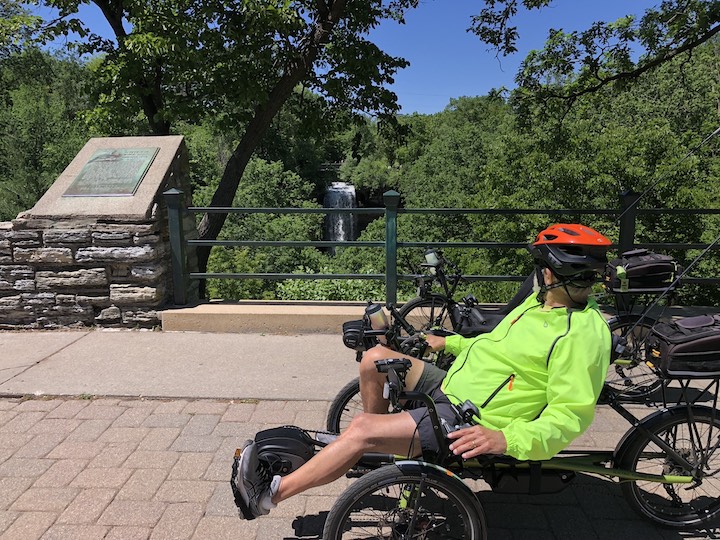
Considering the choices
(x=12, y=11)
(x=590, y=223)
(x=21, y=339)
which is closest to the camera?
(x=21, y=339)

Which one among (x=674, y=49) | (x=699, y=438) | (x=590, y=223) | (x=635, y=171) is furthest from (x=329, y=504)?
(x=635, y=171)

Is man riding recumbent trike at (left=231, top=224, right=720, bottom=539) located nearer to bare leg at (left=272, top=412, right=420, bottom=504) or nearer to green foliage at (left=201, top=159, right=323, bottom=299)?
bare leg at (left=272, top=412, right=420, bottom=504)

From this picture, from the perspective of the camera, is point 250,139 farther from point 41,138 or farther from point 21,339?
point 41,138

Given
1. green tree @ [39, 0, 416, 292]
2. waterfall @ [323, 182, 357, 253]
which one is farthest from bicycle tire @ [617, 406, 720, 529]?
waterfall @ [323, 182, 357, 253]

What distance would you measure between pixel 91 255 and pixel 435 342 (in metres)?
4.08

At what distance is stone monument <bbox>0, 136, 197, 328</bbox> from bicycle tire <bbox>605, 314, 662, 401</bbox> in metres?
4.29

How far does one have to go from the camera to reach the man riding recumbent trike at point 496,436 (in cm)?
212

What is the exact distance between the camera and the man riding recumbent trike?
6.97 ft

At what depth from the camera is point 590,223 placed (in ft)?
51.3

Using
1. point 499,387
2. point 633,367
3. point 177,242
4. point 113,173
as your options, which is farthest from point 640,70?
point 499,387

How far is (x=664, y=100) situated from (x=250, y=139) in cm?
1783

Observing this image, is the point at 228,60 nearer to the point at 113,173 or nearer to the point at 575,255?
the point at 113,173

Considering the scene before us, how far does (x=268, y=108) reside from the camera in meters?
9.73

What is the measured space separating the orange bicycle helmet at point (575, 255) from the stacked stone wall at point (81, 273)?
169 inches
